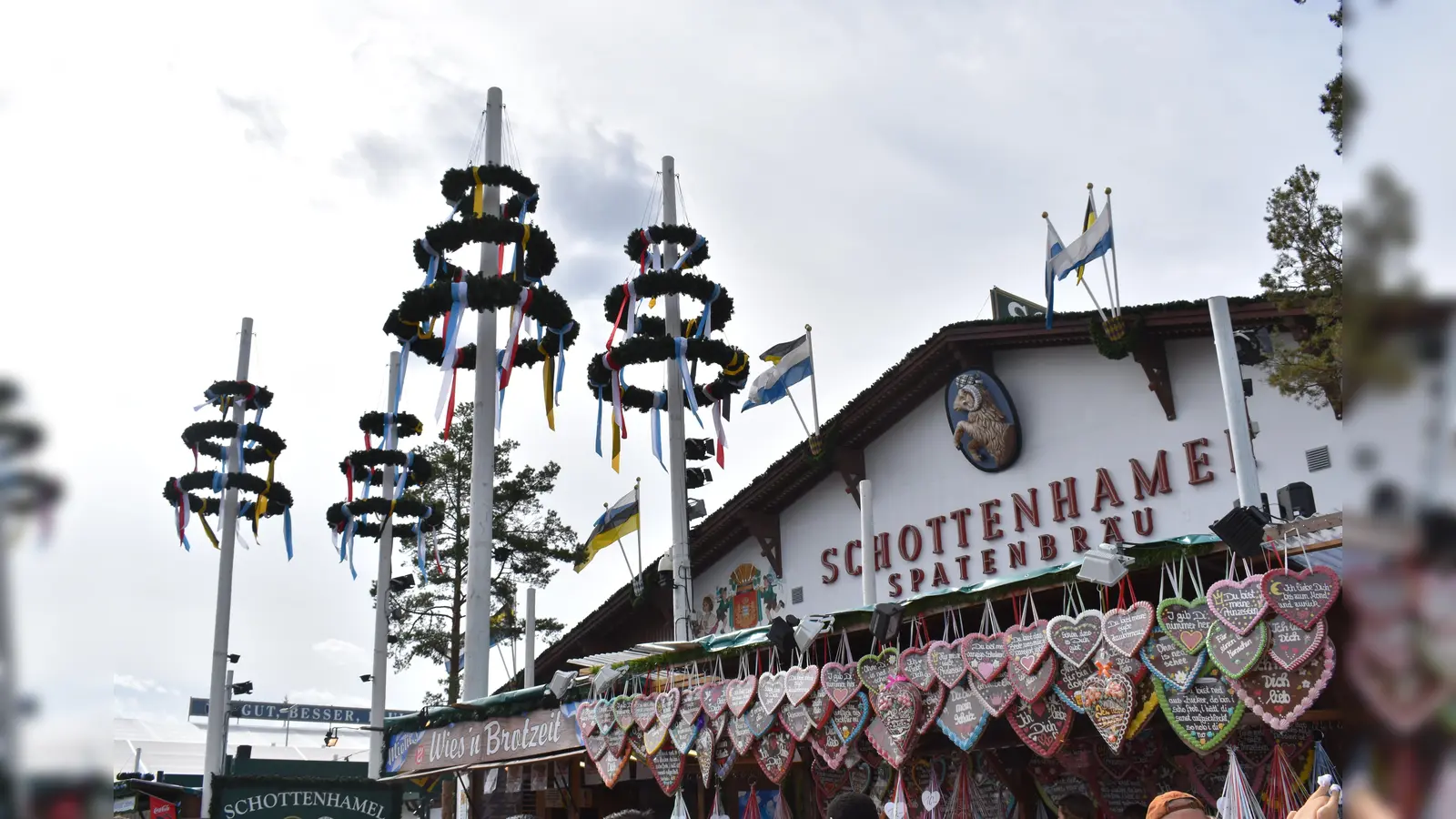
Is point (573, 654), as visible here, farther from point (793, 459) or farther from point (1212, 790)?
point (1212, 790)

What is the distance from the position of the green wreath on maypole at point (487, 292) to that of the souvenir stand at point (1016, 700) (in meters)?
6.66

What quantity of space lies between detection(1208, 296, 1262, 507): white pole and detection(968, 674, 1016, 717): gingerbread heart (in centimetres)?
215

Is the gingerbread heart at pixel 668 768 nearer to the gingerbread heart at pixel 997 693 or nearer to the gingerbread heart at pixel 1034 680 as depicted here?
the gingerbread heart at pixel 997 693

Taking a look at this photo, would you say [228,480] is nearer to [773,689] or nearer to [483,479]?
[483,479]

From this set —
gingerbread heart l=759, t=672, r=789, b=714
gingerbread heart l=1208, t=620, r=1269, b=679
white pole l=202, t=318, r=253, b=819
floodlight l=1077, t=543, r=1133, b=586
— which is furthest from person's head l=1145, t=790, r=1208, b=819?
white pole l=202, t=318, r=253, b=819

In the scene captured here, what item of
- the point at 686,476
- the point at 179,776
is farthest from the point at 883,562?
the point at 179,776

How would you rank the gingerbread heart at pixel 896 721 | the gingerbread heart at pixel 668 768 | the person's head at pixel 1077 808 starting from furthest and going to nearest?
the gingerbread heart at pixel 668 768, the gingerbread heart at pixel 896 721, the person's head at pixel 1077 808

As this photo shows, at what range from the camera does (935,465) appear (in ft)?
55.0

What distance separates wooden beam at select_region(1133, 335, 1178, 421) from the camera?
1328cm

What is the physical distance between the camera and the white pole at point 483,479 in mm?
16922

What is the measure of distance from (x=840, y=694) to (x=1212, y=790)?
281 cm

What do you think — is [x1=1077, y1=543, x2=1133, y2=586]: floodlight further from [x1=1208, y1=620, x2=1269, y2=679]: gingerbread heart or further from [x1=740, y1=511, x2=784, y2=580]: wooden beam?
[x1=740, y1=511, x2=784, y2=580]: wooden beam

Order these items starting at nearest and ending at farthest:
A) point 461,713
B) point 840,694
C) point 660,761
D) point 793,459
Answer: point 840,694 < point 660,761 < point 461,713 < point 793,459

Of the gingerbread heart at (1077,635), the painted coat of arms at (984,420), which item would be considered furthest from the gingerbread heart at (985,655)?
the painted coat of arms at (984,420)
